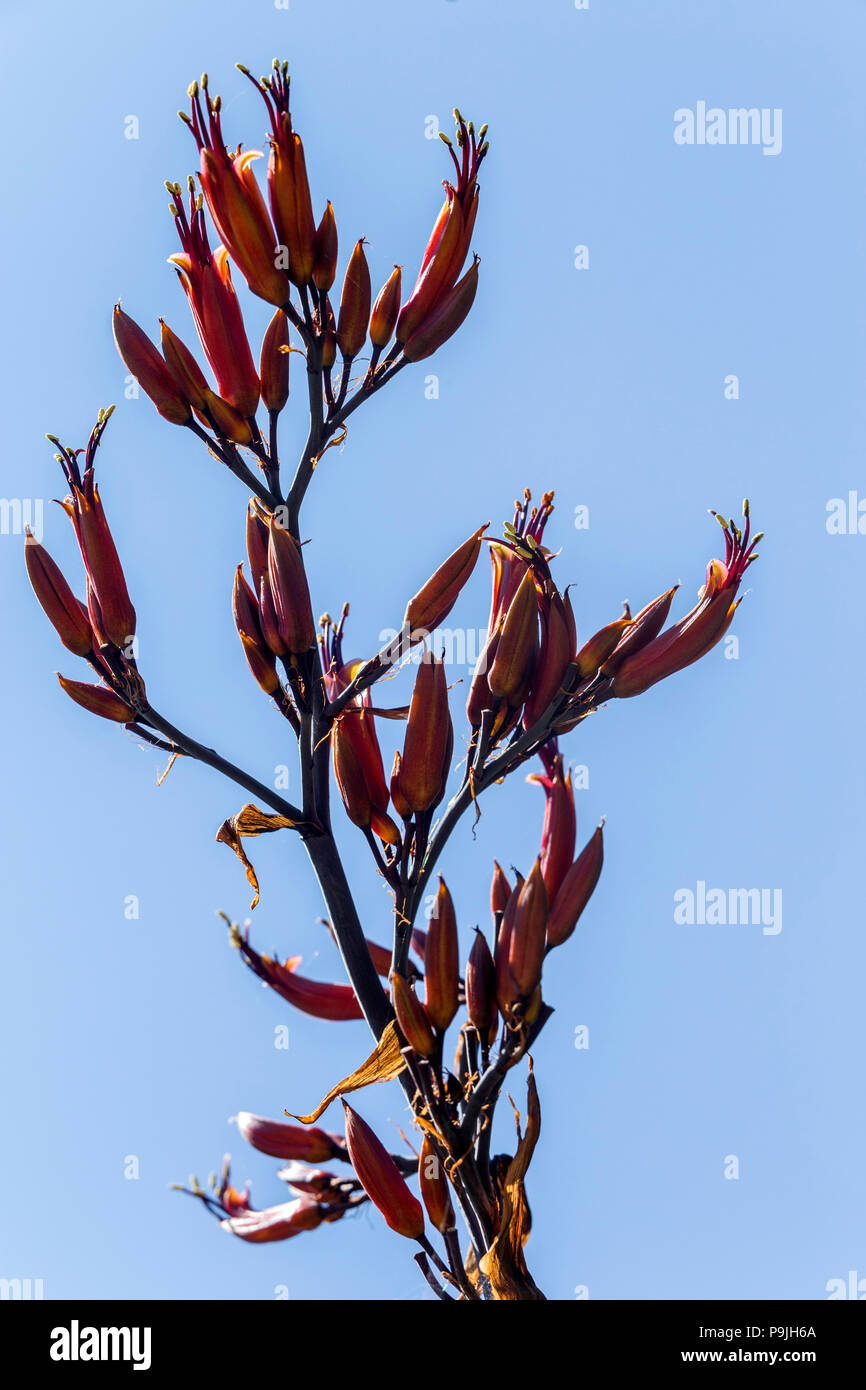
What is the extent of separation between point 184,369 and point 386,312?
0.36 m

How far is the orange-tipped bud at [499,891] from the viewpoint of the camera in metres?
2.09

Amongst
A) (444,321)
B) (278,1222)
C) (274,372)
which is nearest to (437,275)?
(444,321)

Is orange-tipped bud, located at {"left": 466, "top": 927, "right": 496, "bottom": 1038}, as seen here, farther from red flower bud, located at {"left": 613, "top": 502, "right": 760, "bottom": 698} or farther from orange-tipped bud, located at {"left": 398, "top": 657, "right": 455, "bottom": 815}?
red flower bud, located at {"left": 613, "top": 502, "right": 760, "bottom": 698}

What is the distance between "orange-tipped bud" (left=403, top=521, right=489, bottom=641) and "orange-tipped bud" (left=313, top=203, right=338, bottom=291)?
50 cm

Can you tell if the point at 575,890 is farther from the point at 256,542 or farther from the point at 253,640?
the point at 256,542

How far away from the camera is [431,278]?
202 centimetres

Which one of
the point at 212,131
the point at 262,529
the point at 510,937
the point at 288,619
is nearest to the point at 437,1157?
the point at 510,937

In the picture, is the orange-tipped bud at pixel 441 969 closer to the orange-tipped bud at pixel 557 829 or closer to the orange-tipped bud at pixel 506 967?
the orange-tipped bud at pixel 506 967

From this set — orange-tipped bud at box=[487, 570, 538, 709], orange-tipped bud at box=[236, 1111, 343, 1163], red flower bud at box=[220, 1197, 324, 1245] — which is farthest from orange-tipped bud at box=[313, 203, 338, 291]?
red flower bud at box=[220, 1197, 324, 1245]

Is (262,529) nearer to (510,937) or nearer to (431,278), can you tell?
(431,278)

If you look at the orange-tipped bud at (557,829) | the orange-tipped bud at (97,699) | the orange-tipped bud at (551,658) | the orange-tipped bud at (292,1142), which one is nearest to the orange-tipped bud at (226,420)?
the orange-tipped bud at (97,699)

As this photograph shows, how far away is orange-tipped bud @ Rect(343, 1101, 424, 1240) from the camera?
6.00ft

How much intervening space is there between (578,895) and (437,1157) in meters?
0.49

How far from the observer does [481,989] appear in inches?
73.4
